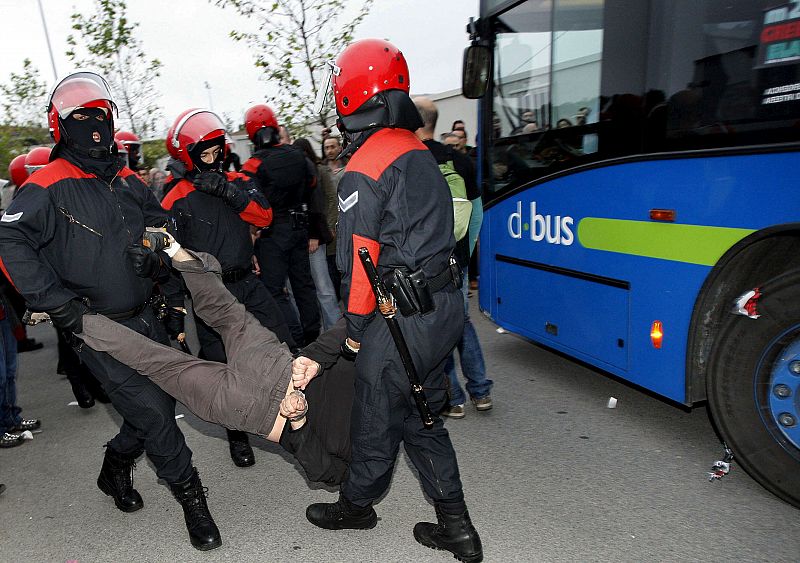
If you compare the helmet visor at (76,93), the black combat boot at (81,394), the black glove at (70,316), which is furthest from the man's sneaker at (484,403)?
the black combat boot at (81,394)

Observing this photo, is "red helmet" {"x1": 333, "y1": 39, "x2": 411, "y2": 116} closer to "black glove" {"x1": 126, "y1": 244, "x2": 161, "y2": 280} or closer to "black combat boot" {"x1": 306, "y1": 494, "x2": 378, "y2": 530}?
"black glove" {"x1": 126, "y1": 244, "x2": 161, "y2": 280}

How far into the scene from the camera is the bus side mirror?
15.2ft

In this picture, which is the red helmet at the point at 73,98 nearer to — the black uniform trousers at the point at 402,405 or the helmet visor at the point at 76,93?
the helmet visor at the point at 76,93

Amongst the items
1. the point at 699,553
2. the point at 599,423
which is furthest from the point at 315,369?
the point at 599,423

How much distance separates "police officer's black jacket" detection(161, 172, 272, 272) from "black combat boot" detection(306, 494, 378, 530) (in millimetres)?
1649

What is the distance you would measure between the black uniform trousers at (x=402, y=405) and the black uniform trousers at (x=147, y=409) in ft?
2.85

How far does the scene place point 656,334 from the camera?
3.58m

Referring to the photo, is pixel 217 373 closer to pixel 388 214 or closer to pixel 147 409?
pixel 147 409

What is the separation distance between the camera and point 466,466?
11.9 feet

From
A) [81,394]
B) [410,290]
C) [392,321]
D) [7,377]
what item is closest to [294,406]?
[392,321]

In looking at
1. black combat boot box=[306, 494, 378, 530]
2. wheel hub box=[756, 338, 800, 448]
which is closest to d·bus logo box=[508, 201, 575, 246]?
wheel hub box=[756, 338, 800, 448]

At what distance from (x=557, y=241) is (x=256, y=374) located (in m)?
2.43

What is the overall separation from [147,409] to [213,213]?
1.43 m

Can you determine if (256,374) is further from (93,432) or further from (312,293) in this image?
(312,293)
